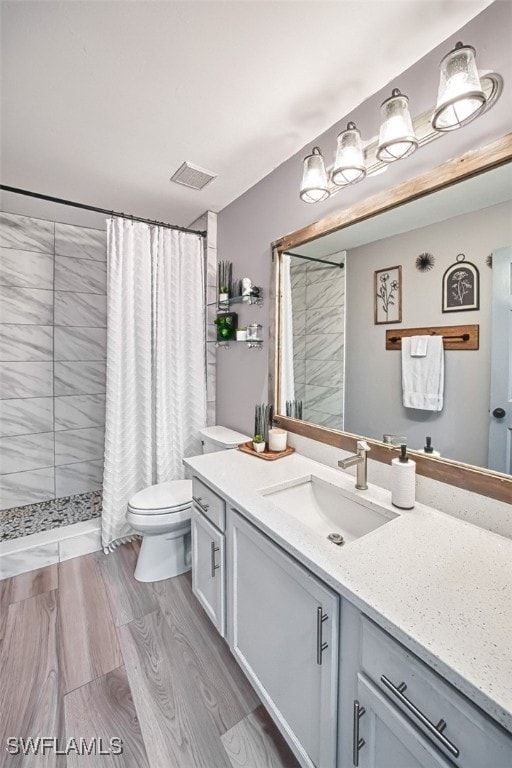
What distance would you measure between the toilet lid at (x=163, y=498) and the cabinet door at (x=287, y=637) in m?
0.68

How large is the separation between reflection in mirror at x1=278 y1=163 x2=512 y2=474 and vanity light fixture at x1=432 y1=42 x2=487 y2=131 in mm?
176

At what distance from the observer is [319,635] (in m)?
0.83

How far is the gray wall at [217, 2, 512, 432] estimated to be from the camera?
3.12 ft

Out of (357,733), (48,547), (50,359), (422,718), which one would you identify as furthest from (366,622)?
(50,359)

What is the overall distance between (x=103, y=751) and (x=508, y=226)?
82.1 inches

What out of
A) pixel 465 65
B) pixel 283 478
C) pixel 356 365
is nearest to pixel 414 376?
pixel 356 365

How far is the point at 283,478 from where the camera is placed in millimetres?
1376

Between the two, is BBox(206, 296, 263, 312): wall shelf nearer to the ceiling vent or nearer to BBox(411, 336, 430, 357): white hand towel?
the ceiling vent

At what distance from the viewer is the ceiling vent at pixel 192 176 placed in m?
1.80

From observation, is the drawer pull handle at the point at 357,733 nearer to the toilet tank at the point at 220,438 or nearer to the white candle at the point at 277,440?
the white candle at the point at 277,440

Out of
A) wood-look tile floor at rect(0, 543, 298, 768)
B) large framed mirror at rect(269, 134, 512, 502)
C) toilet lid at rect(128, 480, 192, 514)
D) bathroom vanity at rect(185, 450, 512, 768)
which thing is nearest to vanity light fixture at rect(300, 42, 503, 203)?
large framed mirror at rect(269, 134, 512, 502)

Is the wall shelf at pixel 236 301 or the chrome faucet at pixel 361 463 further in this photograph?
the wall shelf at pixel 236 301

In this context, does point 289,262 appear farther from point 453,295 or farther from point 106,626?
point 106,626

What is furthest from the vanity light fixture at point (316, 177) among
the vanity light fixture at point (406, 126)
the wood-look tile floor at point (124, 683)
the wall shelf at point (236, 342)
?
the wood-look tile floor at point (124, 683)
